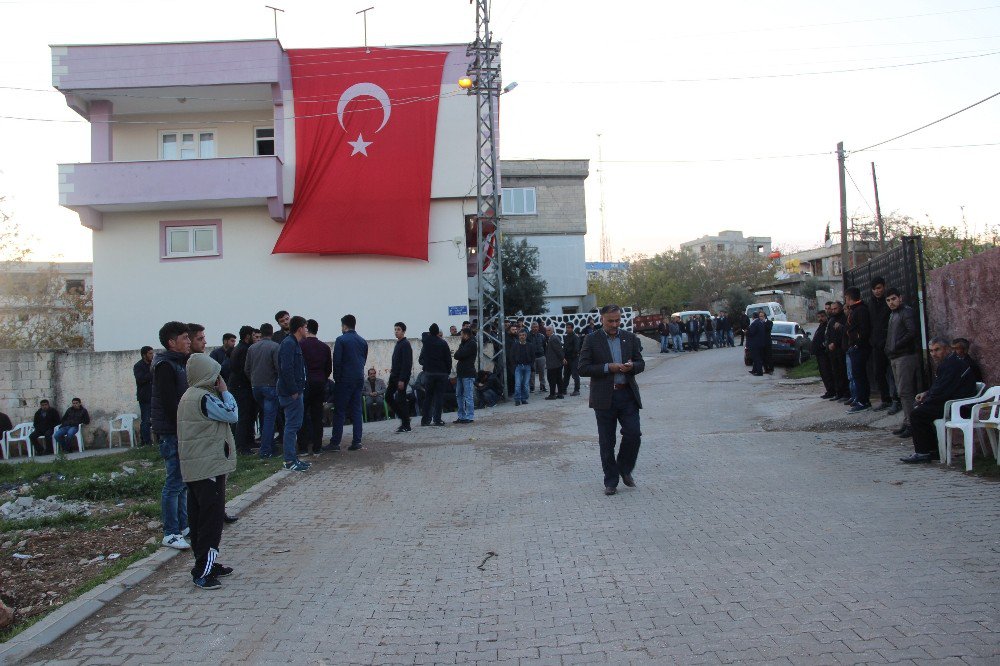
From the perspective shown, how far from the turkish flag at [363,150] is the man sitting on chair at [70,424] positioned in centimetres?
639

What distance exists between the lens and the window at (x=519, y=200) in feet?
125

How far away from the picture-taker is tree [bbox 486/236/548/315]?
3388 cm

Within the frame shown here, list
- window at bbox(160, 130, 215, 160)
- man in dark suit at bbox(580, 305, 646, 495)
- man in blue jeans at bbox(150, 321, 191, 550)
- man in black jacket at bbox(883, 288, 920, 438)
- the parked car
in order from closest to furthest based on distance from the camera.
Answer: man in blue jeans at bbox(150, 321, 191, 550) → man in dark suit at bbox(580, 305, 646, 495) → man in black jacket at bbox(883, 288, 920, 438) → window at bbox(160, 130, 215, 160) → the parked car

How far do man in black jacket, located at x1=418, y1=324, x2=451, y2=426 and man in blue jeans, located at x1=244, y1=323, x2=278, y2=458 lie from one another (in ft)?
10.2

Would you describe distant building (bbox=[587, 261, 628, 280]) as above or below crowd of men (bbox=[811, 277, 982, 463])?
above

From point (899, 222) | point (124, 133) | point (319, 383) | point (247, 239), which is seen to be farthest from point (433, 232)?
point (899, 222)

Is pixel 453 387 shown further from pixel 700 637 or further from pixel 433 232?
pixel 700 637

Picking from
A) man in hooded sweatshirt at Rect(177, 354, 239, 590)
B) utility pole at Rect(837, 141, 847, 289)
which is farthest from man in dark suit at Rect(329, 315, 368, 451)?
utility pole at Rect(837, 141, 847, 289)

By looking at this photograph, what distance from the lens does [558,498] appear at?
789 cm

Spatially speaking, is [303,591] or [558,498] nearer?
[303,591]

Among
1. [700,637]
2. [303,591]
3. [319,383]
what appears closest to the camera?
[700,637]

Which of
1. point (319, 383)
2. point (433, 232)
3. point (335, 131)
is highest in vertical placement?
point (335, 131)

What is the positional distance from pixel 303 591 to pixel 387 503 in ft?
9.08

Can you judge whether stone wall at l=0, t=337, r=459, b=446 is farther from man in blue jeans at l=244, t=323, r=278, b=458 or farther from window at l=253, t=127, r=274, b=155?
window at l=253, t=127, r=274, b=155
